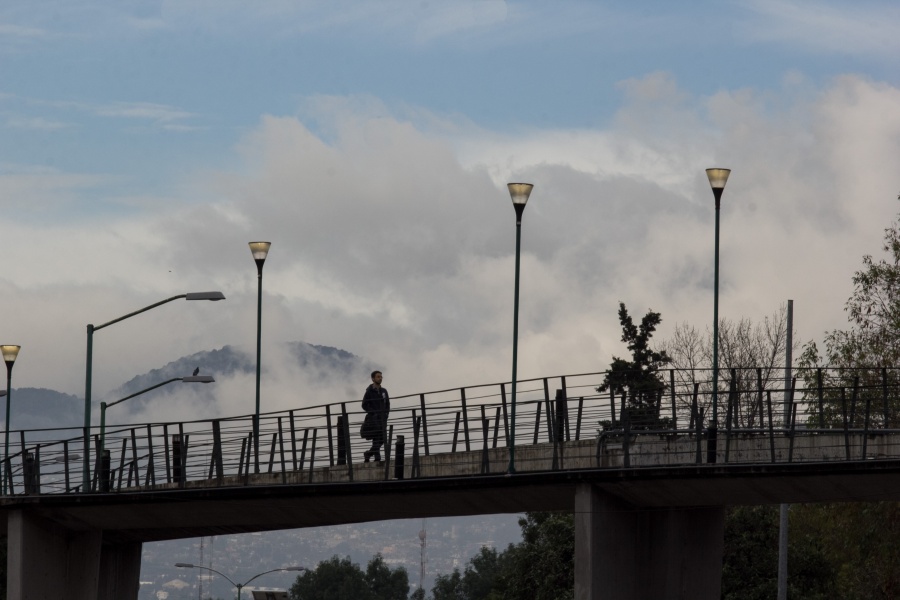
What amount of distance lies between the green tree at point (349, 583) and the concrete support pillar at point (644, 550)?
12730 centimetres

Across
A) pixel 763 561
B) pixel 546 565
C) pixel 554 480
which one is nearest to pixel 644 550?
pixel 554 480

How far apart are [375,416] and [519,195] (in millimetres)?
4955

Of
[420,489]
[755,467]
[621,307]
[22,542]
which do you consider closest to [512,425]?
[420,489]

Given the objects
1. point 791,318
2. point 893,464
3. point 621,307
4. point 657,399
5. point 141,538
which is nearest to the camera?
point 893,464

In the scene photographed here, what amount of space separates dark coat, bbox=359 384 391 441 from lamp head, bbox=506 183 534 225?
13.9 ft

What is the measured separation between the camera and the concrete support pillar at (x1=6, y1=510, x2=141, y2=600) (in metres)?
30.5

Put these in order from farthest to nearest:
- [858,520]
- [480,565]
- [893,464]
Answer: [480,565] → [858,520] → [893,464]

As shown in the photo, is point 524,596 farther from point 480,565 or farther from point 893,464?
point 480,565

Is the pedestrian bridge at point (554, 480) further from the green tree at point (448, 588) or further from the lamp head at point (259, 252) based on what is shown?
Answer: the green tree at point (448, 588)

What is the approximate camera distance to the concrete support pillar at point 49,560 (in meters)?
30.5

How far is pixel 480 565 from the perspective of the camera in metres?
156

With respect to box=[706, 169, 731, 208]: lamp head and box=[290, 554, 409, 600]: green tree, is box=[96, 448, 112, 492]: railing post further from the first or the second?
box=[290, 554, 409, 600]: green tree

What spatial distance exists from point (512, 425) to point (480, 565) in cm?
13174

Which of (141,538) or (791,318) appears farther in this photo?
(791,318)
